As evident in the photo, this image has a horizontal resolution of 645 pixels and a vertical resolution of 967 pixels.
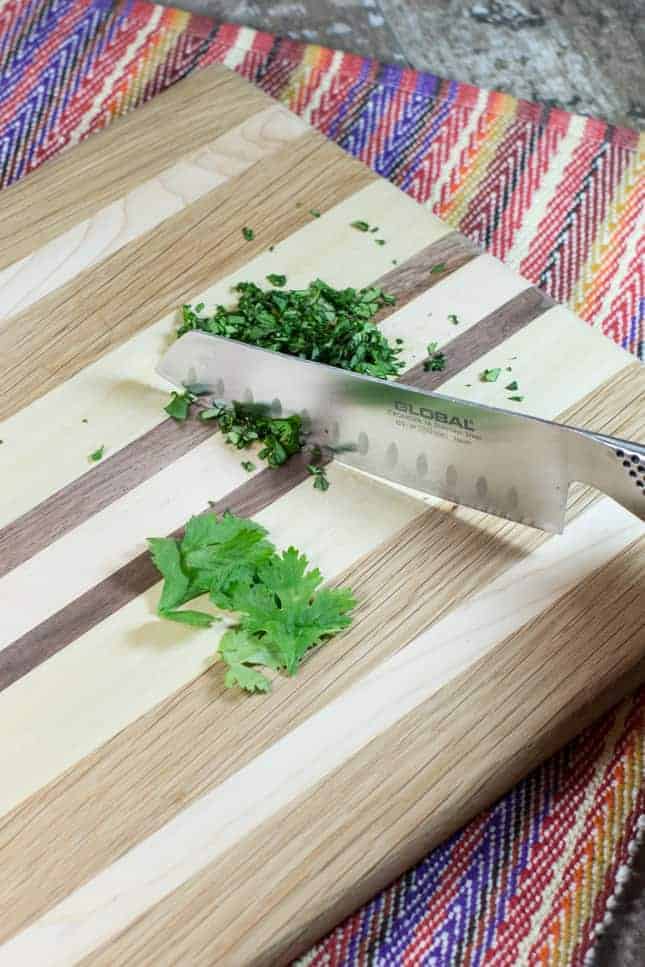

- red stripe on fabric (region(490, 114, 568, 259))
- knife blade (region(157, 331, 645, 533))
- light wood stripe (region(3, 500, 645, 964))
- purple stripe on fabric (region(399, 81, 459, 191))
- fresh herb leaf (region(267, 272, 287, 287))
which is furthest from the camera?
purple stripe on fabric (region(399, 81, 459, 191))

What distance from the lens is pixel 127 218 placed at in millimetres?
2072

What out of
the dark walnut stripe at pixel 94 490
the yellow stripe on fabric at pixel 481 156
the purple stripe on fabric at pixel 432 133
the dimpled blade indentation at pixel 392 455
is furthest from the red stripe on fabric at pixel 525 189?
the dark walnut stripe at pixel 94 490

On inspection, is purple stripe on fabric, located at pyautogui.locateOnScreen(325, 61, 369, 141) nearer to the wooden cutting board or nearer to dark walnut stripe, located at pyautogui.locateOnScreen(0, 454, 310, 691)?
the wooden cutting board

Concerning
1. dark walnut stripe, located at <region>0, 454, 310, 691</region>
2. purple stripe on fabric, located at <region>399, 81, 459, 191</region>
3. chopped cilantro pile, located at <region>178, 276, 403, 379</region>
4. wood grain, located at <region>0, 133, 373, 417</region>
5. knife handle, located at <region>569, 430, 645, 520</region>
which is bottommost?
knife handle, located at <region>569, 430, 645, 520</region>

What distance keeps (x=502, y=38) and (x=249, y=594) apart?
4.11 feet

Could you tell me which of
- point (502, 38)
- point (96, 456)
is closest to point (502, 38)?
point (502, 38)

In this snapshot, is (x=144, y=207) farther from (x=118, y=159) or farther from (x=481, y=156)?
(x=481, y=156)

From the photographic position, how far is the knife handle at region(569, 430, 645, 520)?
1539 mm

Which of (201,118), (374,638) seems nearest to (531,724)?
(374,638)

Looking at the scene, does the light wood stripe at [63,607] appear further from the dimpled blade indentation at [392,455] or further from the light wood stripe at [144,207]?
the light wood stripe at [144,207]

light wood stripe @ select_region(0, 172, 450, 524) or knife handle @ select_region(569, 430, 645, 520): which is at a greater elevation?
light wood stripe @ select_region(0, 172, 450, 524)

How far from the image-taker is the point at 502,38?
2271 mm

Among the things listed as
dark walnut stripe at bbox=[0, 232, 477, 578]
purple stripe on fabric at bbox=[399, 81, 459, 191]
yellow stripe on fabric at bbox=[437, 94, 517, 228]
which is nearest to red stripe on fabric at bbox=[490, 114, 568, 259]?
yellow stripe on fabric at bbox=[437, 94, 517, 228]

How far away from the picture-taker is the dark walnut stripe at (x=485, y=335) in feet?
6.12
